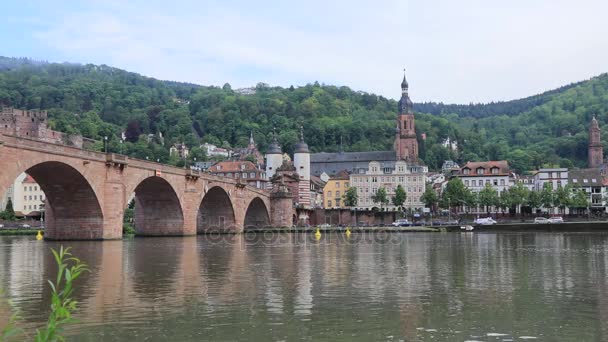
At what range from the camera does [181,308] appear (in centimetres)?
2130

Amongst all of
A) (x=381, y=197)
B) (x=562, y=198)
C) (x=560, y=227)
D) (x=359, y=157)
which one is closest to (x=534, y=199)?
(x=562, y=198)

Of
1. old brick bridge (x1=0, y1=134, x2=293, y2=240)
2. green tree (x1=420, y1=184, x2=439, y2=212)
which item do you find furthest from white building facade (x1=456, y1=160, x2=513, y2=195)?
old brick bridge (x1=0, y1=134, x2=293, y2=240)

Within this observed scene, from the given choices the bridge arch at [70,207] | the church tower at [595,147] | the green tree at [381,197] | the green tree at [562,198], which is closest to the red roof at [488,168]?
the green tree at [381,197]

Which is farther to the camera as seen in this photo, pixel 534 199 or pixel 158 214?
pixel 534 199

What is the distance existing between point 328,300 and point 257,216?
94140mm

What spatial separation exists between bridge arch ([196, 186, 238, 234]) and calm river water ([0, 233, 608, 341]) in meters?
55.7

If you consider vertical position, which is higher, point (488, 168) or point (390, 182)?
point (488, 168)

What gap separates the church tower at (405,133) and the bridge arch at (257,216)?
208 feet

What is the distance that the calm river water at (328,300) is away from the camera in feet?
57.1

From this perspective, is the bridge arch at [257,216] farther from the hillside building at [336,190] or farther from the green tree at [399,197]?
the hillside building at [336,190]

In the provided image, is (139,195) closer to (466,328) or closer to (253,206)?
(253,206)

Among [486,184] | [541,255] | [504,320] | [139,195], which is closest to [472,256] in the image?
[541,255]

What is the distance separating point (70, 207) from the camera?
61.3 meters

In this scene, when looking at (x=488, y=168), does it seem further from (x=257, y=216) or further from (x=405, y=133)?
(x=257, y=216)
